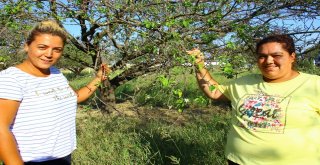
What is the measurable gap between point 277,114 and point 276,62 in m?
0.35

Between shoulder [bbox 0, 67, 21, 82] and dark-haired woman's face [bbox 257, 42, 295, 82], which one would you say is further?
dark-haired woman's face [bbox 257, 42, 295, 82]

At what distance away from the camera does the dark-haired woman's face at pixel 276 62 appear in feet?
8.02

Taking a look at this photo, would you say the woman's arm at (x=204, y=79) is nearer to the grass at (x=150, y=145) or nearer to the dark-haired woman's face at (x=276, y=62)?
the dark-haired woman's face at (x=276, y=62)

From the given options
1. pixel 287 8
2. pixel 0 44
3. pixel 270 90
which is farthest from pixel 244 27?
pixel 0 44

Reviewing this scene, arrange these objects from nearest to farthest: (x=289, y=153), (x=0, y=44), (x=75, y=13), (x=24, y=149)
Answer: (x=24, y=149)
(x=289, y=153)
(x=75, y=13)
(x=0, y=44)

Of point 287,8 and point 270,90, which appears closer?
point 270,90

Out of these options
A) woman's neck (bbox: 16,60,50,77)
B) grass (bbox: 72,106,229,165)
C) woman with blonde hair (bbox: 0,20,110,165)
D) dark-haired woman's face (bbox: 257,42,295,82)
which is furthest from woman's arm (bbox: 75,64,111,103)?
dark-haired woman's face (bbox: 257,42,295,82)

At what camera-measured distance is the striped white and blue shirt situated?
6.92 feet

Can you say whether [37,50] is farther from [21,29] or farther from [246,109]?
[21,29]

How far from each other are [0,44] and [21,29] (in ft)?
3.15

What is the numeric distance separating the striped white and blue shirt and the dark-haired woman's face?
1.33m

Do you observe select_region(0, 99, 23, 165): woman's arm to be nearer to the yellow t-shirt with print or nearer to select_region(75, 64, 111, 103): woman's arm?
select_region(75, 64, 111, 103): woman's arm

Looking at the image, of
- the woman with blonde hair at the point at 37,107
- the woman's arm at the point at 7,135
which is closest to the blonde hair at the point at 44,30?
the woman with blonde hair at the point at 37,107

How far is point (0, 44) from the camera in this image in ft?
19.5
